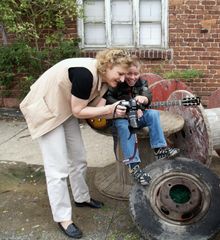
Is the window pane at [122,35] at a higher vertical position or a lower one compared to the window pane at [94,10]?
lower

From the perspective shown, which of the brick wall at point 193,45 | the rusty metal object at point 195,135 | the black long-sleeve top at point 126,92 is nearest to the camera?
the black long-sleeve top at point 126,92

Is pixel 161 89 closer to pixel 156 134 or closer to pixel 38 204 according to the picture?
pixel 156 134

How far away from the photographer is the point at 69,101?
12.1 ft

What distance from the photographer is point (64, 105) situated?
12.1ft

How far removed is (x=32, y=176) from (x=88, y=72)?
7.16ft

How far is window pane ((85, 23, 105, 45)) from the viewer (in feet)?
25.6

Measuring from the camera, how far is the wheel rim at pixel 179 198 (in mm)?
3613

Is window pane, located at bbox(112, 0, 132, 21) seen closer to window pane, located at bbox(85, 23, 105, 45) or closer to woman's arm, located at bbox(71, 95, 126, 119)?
window pane, located at bbox(85, 23, 105, 45)

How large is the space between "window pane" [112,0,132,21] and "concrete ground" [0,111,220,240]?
2392 millimetres

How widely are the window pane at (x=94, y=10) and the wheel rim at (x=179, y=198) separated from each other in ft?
15.5

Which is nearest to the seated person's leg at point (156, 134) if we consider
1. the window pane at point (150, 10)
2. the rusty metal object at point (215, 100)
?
the rusty metal object at point (215, 100)

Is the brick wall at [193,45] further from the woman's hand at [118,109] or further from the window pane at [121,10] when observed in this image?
the woman's hand at [118,109]

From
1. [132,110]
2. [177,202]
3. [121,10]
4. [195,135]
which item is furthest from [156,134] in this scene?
[121,10]

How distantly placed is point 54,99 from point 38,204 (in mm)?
1380
